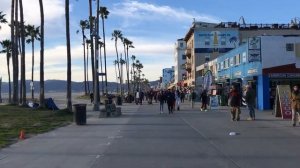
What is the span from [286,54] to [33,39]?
164 feet

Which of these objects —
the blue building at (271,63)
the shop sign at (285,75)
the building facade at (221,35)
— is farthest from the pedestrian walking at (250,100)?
the building facade at (221,35)

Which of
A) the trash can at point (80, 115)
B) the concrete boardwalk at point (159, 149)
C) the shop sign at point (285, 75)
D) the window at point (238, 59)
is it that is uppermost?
the window at point (238, 59)

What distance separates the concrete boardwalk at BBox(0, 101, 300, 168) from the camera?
12688 millimetres

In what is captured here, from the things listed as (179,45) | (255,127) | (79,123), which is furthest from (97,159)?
(179,45)

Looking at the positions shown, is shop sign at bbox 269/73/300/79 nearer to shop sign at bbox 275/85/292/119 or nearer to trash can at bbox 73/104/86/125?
shop sign at bbox 275/85/292/119

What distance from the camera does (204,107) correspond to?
138ft

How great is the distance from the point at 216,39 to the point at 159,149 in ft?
262

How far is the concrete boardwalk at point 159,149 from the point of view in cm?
1269

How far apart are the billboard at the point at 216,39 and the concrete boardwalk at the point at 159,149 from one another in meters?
71.2

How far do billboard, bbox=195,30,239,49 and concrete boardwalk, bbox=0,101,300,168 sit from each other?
233 feet

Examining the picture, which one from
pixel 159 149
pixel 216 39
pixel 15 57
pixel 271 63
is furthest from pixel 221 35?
pixel 159 149

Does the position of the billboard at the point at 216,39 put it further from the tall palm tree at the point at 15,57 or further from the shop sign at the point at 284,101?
the shop sign at the point at 284,101

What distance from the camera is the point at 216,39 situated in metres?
94.0

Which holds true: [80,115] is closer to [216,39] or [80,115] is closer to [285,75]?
[285,75]
